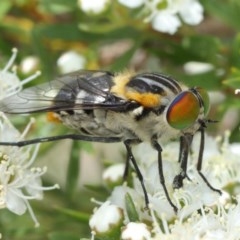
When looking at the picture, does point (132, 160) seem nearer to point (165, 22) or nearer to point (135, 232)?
point (135, 232)

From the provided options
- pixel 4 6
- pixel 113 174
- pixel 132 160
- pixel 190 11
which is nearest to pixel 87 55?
pixel 4 6

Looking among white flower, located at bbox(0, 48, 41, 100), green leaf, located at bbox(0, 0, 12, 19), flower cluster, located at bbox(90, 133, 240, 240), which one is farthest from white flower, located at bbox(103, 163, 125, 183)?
green leaf, located at bbox(0, 0, 12, 19)

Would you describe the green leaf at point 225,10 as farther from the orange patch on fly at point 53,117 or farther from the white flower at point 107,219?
the white flower at point 107,219

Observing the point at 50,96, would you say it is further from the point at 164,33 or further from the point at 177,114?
the point at 164,33

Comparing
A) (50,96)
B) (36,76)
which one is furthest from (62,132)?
(50,96)

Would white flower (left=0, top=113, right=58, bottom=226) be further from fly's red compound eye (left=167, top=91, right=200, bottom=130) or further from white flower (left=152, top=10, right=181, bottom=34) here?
white flower (left=152, top=10, right=181, bottom=34)

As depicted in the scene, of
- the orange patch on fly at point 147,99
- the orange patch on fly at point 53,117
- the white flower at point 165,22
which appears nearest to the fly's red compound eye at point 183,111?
the orange patch on fly at point 147,99
